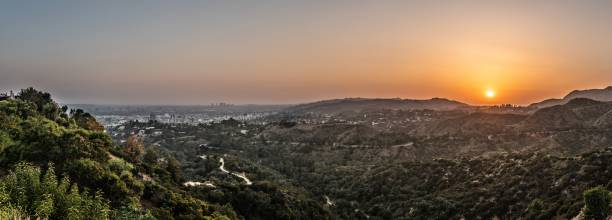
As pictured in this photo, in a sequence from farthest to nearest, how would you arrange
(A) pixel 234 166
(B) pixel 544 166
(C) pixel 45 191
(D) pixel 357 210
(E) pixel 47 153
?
(A) pixel 234 166
(D) pixel 357 210
(B) pixel 544 166
(E) pixel 47 153
(C) pixel 45 191

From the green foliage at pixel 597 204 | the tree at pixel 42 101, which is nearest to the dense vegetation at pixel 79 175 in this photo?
the tree at pixel 42 101

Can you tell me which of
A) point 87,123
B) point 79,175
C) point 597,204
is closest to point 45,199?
point 79,175

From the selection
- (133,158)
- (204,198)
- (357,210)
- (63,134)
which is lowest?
(357,210)

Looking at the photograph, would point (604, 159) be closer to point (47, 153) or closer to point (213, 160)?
point (47, 153)

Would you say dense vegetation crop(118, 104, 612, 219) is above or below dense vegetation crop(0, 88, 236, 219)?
below

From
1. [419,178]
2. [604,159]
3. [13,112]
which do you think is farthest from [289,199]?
[604,159]

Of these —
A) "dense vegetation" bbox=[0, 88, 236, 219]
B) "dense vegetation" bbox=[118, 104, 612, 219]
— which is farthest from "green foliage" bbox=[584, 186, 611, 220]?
"dense vegetation" bbox=[0, 88, 236, 219]

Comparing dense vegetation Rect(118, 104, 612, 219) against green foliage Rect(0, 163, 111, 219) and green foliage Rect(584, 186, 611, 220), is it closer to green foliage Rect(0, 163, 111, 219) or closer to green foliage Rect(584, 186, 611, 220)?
green foliage Rect(584, 186, 611, 220)

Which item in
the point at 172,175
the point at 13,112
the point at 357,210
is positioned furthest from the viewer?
the point at 357,210

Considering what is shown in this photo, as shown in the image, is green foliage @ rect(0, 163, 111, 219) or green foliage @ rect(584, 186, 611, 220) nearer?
green foliage @ rect(0, 163, 111, 219)
